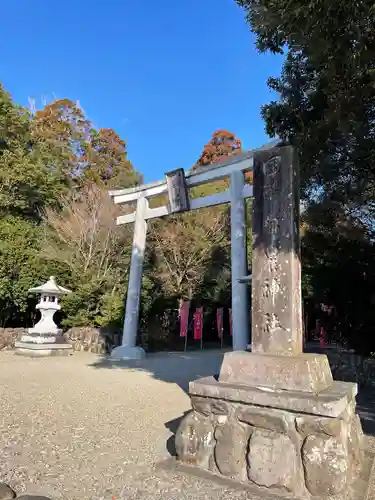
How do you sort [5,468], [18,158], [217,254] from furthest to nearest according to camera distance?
[217,254] < [18,158] < [5,468]

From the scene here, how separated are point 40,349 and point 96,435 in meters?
7.96

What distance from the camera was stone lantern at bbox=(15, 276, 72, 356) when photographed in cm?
1102

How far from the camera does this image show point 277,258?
3.15 metres

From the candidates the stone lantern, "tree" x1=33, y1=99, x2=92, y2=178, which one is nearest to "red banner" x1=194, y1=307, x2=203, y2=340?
the stone lantern

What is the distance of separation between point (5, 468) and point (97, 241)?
1260 cm

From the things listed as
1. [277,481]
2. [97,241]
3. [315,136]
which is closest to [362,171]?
[315,136]

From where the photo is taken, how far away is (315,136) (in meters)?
5.63

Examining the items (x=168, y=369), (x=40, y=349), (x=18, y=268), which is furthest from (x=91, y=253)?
(x=168, y=369)

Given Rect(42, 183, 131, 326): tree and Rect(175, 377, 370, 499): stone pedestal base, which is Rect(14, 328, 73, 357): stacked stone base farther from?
Rect(175, 377, 370, 499): stone pedestal base

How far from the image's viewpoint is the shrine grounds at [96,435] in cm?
263

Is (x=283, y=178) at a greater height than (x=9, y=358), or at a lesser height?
greater

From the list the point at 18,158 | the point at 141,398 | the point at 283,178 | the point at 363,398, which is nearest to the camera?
the point at 283,178

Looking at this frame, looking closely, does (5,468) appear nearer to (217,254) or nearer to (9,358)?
(9,358)

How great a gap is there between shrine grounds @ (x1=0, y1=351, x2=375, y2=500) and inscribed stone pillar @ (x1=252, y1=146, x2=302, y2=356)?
1.12 metres
